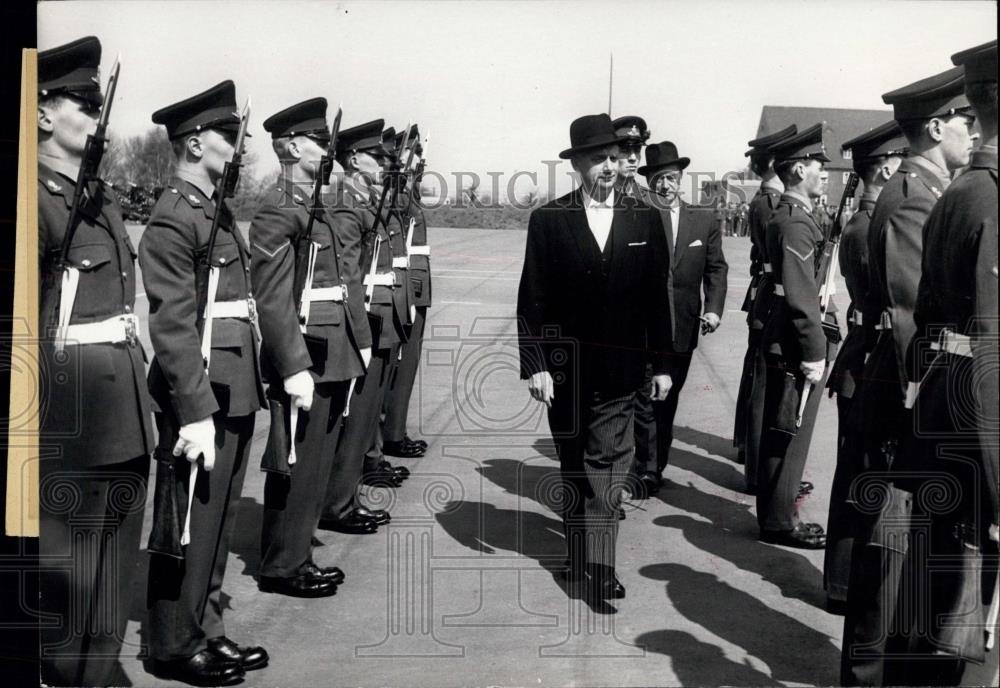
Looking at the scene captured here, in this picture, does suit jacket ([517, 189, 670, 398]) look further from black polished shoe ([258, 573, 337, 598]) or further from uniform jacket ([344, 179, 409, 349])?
black polished shoe ([258, 573, 337, 598])

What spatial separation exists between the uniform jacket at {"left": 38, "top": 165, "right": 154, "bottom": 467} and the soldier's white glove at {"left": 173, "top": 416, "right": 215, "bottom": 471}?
134 millimetres

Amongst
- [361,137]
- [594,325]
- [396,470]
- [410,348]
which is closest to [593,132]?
[594,325]

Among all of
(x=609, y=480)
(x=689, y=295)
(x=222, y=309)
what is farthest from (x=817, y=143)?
(x=222, y=309)

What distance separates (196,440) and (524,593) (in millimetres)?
1763

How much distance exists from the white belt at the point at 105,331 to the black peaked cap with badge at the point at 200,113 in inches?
28.7

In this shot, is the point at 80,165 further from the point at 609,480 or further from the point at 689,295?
the point at 689,295

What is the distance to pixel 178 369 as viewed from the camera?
3.78 meters

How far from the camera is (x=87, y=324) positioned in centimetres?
361

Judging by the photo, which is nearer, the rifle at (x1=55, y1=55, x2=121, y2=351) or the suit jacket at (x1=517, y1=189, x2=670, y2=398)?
the rifle at (x1=55, y1=55, x2=121, y2=351)

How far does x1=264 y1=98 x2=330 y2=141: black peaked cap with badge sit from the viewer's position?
4664mm

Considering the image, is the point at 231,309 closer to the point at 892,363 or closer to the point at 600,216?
the point at 600,216

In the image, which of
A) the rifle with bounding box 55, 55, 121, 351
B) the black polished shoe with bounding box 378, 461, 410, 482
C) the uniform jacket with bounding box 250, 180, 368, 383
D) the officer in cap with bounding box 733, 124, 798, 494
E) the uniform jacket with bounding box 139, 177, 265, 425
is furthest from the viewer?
the black polished shoe with bounding box 378, 461, 410, 482

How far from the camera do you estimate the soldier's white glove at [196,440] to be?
381 centimetres

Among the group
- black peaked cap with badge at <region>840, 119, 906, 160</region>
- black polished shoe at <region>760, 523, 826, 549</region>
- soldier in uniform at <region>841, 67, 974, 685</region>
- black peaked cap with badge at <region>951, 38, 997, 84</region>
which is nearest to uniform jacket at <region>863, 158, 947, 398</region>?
soldier in uniform at <region>841, 67, 974, 685</region>
